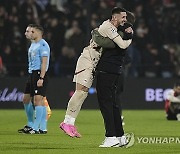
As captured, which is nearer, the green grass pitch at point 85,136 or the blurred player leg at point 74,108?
the green grass pitch at point 85,136

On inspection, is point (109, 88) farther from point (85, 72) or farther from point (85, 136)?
point (85, 136)

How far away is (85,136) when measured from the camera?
14.6 m

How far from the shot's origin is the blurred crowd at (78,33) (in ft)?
84.4

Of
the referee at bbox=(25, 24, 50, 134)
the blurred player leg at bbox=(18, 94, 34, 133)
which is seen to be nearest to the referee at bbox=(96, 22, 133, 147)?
the referee at bbox=(25, 24, 50, 134)

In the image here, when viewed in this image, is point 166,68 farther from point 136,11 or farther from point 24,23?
point 24,23

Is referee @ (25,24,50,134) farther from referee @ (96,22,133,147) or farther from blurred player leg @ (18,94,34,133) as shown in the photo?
referee @ (96,22,133,147)

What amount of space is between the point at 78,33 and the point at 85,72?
13234mm

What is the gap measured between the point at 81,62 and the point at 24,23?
13.7 m

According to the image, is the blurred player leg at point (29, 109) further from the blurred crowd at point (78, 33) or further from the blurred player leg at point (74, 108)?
the blurred crowd at point (78, 33)

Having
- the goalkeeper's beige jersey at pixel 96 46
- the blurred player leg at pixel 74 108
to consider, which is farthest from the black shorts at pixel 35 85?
the goalkeeper's beige jersey at pixel 96 46

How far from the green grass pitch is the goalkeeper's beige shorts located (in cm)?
109

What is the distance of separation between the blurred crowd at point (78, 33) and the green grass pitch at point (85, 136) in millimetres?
3004

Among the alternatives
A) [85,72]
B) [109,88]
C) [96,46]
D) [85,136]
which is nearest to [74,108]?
[85,72]

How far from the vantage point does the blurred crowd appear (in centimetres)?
2573
